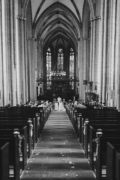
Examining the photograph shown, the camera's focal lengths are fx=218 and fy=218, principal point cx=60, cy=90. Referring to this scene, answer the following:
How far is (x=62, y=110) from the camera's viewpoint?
2630 cm

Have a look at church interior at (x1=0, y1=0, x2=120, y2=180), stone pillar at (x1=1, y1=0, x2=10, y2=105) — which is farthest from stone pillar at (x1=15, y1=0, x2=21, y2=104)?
stone pillar at (x1=1, y1=0, x2=10, y2=105)

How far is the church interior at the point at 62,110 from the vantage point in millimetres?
5852

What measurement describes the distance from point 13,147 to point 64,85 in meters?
42.3

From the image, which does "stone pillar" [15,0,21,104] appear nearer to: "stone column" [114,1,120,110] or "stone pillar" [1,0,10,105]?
"stone pillar" [1,0,10,105]

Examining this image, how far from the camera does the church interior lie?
19.2ft

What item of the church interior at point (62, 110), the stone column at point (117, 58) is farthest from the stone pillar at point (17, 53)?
the stone column at point (117, 58)

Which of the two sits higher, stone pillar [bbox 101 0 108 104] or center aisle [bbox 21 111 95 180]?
stone pillar [bbox 101 0 108 104]

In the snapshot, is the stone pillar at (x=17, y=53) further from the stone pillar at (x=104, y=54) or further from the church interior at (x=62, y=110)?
the stone pillar at (x=104, y=54)

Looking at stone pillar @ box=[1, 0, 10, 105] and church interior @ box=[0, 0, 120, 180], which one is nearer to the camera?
church interior @ box=[0, 0, 120, 180]

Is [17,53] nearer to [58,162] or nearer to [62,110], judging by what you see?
[62,110]

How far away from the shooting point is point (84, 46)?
3494cm

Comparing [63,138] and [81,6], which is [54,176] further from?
[81,6]

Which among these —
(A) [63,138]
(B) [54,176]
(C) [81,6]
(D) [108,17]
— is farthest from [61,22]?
(B) [54,176]

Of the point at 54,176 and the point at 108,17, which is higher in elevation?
the point at 108,17
